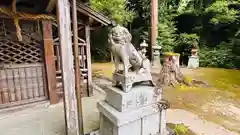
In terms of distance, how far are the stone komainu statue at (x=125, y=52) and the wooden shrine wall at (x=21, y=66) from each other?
233 cm

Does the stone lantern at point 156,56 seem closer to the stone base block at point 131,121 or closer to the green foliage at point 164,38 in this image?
the green foliage at point 164,38

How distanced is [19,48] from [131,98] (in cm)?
294

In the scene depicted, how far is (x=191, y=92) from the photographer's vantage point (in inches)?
207

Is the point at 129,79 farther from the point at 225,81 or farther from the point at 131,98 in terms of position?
the point at 225,81

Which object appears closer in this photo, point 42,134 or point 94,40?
point 42,134

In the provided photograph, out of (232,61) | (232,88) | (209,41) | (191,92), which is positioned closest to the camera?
(191,92)

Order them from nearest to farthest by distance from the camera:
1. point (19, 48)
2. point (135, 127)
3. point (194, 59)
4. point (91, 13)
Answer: point (135, 127)
point (19, 48)
point (91, 13)
point (194, 59)

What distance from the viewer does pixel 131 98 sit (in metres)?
2.30

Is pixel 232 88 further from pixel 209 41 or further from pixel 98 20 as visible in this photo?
pixel 209 41

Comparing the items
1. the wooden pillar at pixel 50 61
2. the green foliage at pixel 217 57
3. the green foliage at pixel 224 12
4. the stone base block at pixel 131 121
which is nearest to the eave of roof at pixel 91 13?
the wooden pillar at pixel 50 61

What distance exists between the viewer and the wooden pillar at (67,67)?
2.36 meters

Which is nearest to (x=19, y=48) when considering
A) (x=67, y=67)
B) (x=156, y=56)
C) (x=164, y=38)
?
(x=67, y=67)

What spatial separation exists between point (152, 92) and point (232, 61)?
8.71 m

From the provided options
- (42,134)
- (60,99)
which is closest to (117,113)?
(42,134)
